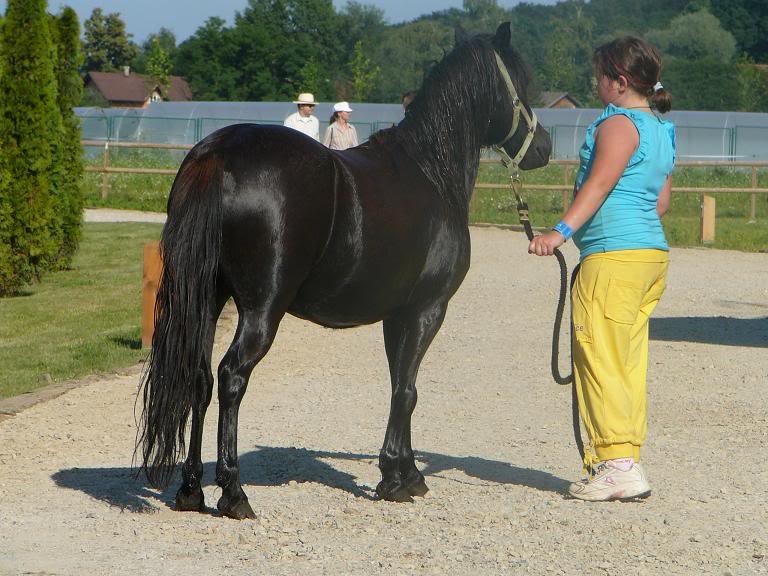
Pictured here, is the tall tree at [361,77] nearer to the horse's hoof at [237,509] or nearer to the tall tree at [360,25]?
the tall tree at [360,25]

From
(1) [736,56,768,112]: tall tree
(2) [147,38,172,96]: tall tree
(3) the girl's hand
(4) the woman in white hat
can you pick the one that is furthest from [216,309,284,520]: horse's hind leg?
(2) [147,38,172,96]: tall tree

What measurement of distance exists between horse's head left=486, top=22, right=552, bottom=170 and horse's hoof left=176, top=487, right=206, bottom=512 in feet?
7.12

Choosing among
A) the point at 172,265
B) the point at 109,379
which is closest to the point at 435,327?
the point at 172,265

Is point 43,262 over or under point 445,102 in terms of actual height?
under

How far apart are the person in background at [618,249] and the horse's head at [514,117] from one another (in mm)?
544

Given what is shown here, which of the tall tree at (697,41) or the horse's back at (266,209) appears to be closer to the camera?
the horse's back at (266,209)

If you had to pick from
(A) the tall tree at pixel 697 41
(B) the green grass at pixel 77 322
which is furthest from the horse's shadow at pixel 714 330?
(A) the tall tree at pixel 697 41

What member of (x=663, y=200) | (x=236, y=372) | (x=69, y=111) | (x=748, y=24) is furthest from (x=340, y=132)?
(x=748, y=24)

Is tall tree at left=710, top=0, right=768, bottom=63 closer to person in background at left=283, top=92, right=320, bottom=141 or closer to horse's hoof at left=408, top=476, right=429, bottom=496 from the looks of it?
person in background at left=283, top=92, right=320, bottom=141

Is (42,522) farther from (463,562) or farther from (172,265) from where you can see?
(463,562)

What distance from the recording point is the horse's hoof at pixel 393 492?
511 cm

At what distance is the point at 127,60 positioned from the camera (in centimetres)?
9500

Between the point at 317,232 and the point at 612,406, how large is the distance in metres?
1.47

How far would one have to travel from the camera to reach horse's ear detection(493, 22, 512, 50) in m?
5.32
